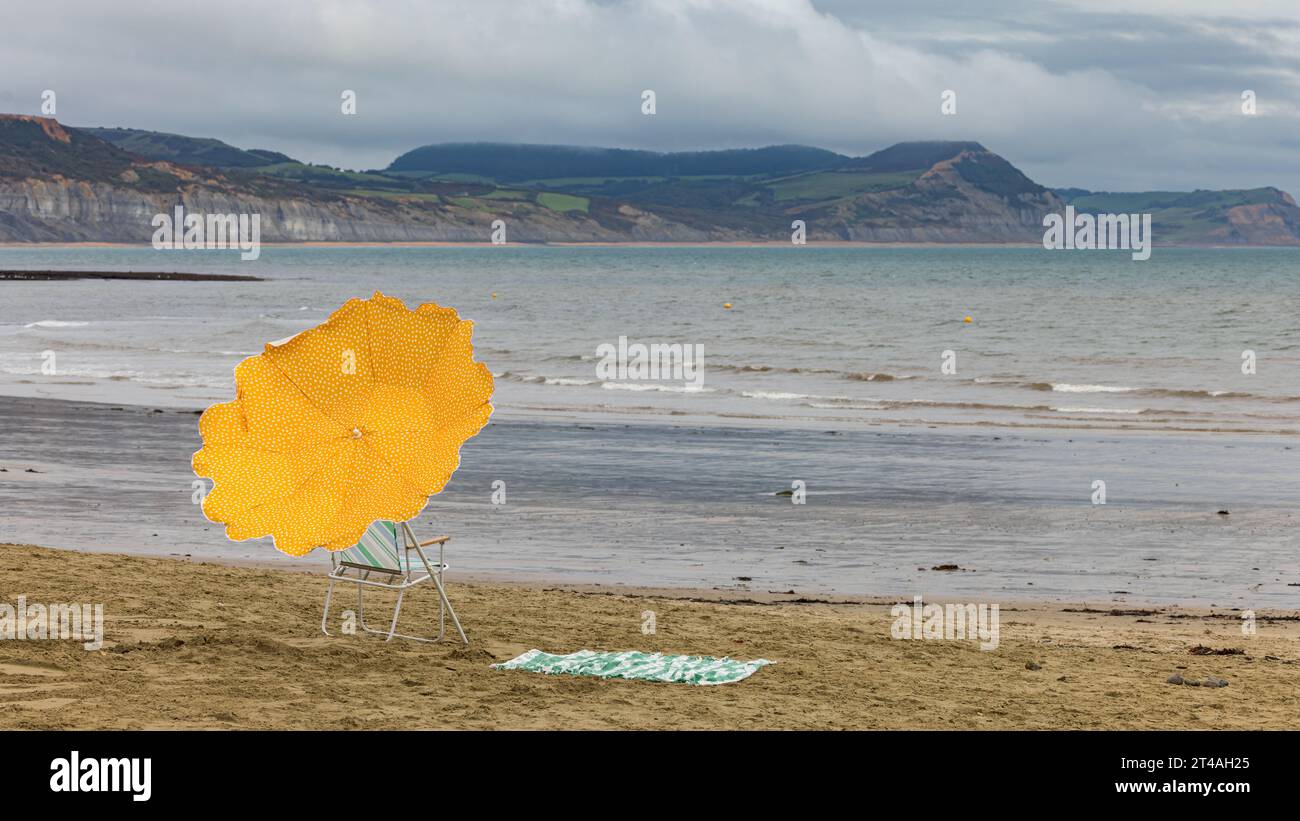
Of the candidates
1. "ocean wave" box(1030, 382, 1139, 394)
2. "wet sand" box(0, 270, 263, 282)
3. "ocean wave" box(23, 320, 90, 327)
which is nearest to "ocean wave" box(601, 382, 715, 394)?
"ocean wave" box(1030, 382, 1139, 394)

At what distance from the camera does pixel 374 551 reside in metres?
8.12

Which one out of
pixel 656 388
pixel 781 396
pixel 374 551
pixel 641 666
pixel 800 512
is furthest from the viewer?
pixel 656 388

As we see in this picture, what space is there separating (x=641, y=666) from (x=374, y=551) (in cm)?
173

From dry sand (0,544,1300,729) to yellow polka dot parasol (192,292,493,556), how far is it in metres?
0.87

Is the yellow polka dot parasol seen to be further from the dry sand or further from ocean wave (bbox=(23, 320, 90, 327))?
ocean wave (bbox=(23, 320, 90, 327))

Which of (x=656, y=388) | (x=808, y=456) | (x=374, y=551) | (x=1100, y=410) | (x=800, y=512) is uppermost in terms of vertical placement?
(x=656, y=388)

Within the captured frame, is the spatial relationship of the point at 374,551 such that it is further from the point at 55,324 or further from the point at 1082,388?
the point at 55,324

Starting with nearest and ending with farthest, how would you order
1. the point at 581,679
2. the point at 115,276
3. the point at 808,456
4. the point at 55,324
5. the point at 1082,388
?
1. the point at 581,679
2. the point at 808,456
3. the point at 1082,388
4. the point at 55,324
5. the point at 115,276

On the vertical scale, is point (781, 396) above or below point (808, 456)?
above

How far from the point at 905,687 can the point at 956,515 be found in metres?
6.34

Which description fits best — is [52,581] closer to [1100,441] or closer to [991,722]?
[991,722]

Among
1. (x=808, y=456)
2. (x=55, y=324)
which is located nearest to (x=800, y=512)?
(x=808, y=456)

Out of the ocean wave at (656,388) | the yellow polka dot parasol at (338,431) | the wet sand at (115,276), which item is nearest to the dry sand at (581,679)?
the yellow polka dot parasol at (338,431)

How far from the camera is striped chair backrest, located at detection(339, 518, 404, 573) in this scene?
809cm
